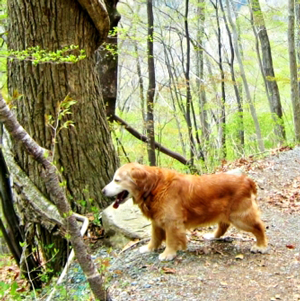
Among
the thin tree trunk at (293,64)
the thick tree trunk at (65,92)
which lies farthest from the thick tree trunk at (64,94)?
the thin tree trunk at (293,64)

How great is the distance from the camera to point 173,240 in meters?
4.37

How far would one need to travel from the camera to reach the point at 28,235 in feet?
18.7

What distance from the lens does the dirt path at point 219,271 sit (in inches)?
144

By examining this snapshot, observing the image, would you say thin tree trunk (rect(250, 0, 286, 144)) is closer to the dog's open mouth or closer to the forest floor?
the forest floor

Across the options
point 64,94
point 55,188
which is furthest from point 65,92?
point 55,188

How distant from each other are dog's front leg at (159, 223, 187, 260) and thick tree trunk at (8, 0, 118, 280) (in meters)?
1.52

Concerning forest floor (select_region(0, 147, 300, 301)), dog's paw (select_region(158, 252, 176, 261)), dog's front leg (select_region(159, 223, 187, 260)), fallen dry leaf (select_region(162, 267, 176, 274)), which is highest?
dog's front leg (select_region(159, 223, 187, 260))

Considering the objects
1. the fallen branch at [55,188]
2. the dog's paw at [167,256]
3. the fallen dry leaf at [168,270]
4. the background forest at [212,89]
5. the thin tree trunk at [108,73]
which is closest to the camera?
the fallen branch at [55,188]

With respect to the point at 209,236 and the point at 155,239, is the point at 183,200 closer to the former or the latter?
the point at 155,239

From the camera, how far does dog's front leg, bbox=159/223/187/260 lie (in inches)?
171

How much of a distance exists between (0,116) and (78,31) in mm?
3140

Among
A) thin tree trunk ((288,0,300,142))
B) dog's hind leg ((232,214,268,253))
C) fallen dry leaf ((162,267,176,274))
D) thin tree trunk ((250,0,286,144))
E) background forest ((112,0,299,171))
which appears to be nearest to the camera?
fallen dry leaf ((162,267,176,274))

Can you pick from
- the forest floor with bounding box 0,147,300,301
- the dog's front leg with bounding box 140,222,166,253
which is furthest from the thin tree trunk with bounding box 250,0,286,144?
the dog's front leg with bounding box 140,222,166,253

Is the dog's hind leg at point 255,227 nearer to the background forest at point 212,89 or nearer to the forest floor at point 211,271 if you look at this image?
the forest floor at point 211,271
